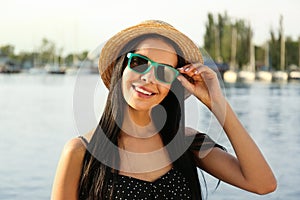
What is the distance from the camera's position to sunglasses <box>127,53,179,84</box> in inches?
73.7

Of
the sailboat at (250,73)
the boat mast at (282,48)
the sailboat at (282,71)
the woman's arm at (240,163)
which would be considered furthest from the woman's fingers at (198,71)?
the sailboat at (250,73)

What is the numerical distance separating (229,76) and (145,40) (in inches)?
1992

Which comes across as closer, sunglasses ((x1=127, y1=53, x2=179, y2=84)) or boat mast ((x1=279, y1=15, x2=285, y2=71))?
sunglasses ((x1=127, y1=53, x2=179, y2=84))

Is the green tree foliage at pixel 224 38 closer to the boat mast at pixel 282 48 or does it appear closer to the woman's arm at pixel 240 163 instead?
the boat mast at pixel 282 48

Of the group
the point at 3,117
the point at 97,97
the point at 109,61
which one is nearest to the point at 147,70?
the point at 109,61

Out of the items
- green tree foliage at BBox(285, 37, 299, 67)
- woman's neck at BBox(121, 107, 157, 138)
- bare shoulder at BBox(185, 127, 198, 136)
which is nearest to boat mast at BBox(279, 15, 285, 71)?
green tree foliage at BBox(285, 37, 299, 67)

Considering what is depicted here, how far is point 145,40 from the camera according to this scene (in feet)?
6.41

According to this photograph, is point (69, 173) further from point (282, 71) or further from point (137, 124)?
point (282, 71)

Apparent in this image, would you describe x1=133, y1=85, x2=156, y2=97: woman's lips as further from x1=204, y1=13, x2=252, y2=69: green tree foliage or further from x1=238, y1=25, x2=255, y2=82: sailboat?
x1=204, y1=13, x2=252, y2=69: green tree foliage

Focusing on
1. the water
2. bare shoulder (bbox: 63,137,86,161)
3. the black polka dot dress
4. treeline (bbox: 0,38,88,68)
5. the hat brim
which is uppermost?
the hat brim

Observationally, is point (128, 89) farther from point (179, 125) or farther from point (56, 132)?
point (56, 132)

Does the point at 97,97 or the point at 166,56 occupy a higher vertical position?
the point at 166,56

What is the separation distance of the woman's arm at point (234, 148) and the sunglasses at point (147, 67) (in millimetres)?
86

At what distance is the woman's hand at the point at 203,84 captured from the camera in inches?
78.3
